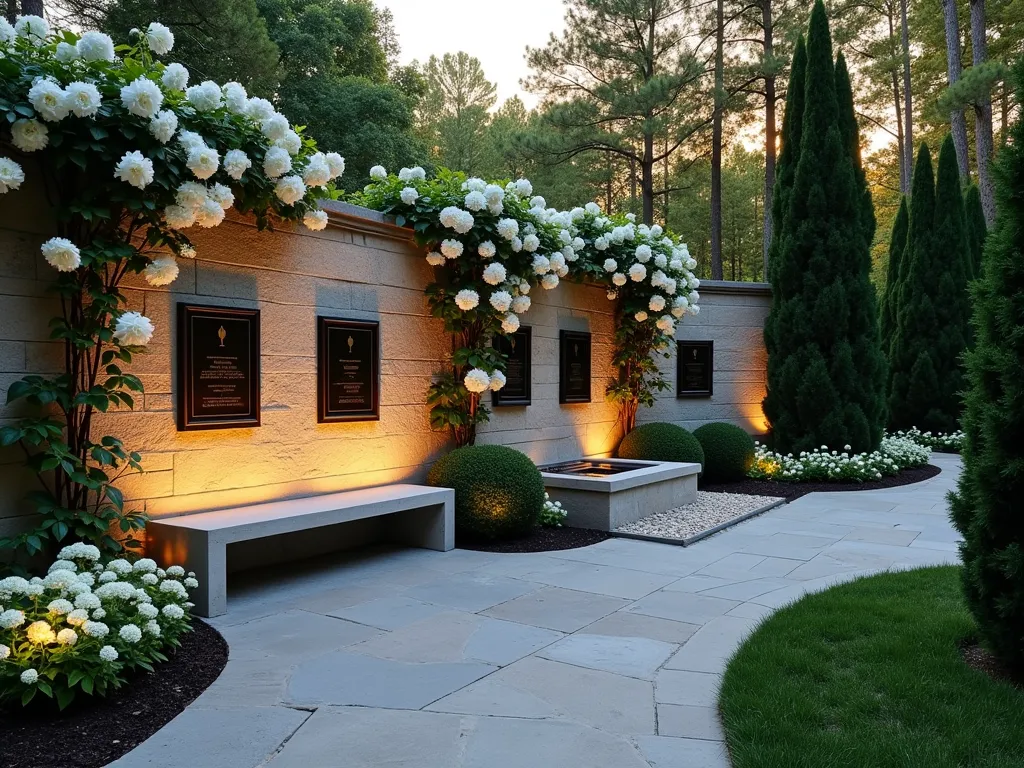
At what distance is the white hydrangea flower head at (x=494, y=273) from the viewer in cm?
661

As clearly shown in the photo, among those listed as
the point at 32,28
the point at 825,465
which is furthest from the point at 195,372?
the point at 825,465

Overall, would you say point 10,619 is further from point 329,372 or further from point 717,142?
point 717,142

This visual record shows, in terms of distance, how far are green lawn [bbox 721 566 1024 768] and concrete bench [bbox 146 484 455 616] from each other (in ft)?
9.17

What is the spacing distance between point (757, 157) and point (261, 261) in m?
31.7

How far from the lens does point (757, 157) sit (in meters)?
32.9

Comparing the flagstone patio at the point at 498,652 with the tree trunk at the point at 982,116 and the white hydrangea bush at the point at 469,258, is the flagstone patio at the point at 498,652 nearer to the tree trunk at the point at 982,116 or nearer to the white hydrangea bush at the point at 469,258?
the white hydrangea bush at the point at 469,258

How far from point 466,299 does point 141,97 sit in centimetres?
319

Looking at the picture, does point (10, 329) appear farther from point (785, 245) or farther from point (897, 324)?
point (897, 324)

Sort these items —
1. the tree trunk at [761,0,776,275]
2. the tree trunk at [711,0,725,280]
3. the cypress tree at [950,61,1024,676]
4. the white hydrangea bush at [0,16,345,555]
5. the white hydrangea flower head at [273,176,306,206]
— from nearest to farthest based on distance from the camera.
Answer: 1. the cypress tree at [950,61,1024,676]
2. the white hydrangea bush at [0,16,345,555]
3. the white hydrangea flower head at [273,176,306,206]
4. the tree trunk at [761,0,776,275]
5. the tree trunk at [711,0,725,280]

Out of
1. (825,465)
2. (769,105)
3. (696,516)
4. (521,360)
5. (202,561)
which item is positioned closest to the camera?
(202,561)

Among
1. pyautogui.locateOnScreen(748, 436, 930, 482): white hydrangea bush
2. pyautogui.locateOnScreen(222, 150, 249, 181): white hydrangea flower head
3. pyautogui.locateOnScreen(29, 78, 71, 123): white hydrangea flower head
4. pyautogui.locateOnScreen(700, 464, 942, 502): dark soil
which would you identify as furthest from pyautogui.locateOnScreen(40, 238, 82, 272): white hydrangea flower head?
pyautogui.locateOnScreen(748, 436, 930, 482): white hydrangea bush

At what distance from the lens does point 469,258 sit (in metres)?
6.72

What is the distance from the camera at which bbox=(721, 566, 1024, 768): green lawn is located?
99.5 inches

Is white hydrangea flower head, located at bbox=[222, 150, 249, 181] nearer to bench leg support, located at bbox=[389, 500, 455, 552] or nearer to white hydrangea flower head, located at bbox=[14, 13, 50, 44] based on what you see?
white hydrangea flower head, located at bbox=[14, 13, 50, 44]
